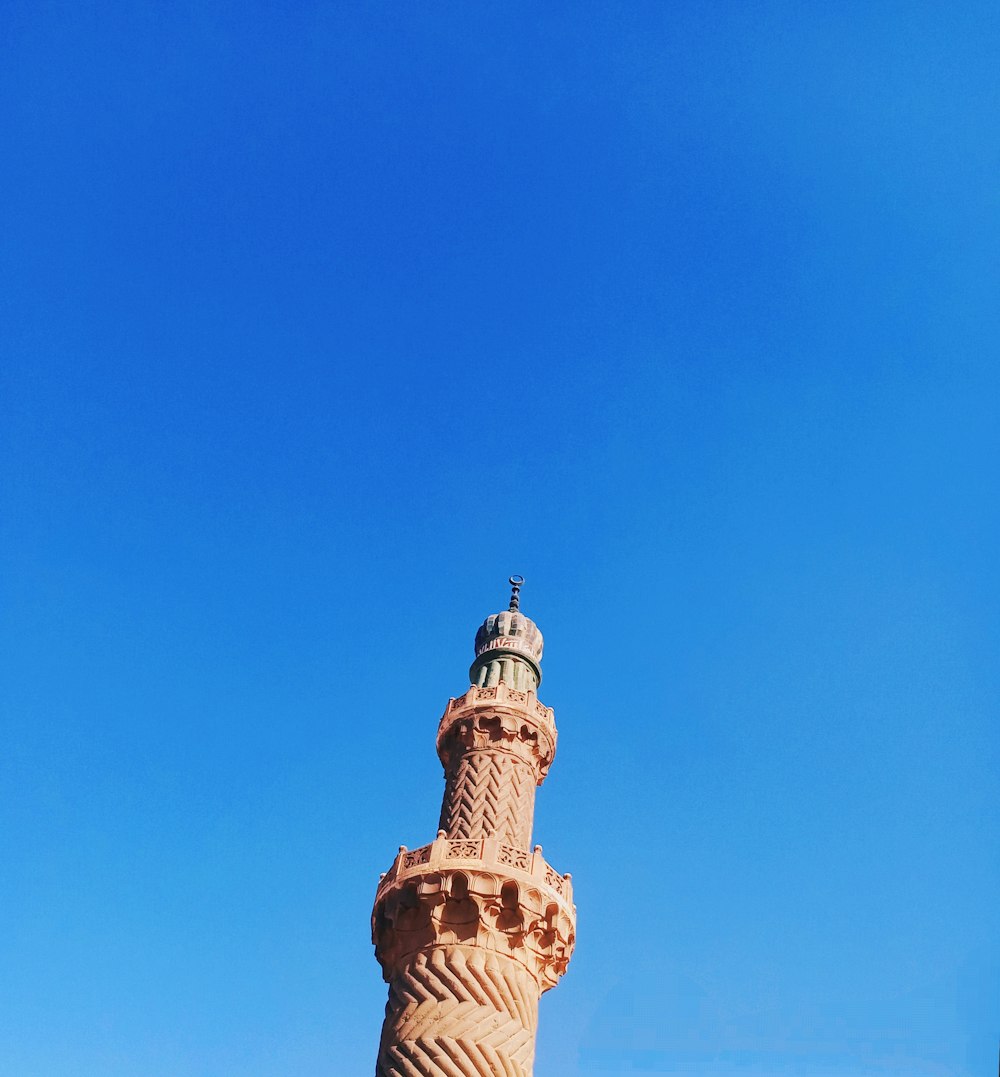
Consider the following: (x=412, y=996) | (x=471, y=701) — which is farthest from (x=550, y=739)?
(x=412, y=996)

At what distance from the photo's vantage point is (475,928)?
655 inches

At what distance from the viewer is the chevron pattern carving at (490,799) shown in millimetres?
19188

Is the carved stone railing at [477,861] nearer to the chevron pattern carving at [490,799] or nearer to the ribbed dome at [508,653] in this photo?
the chevron pattern carving at [490,799]

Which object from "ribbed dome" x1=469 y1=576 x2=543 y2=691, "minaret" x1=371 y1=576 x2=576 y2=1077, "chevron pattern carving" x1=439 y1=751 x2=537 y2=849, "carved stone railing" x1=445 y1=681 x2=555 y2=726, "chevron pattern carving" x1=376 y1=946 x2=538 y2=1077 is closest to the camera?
"chevron pattern carving" x1=376 y1=946 x2=538 y2=1077

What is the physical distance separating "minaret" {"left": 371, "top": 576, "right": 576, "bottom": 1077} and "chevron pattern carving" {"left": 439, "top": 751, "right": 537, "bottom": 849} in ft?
0.07

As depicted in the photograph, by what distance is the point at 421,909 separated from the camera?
17.0 m

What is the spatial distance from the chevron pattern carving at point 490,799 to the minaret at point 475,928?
2 cm

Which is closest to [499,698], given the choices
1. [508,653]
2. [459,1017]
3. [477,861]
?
[508,653]

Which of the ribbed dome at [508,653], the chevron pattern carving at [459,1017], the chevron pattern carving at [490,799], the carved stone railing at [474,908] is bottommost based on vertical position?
the chevron pattern carving at [459,1017]

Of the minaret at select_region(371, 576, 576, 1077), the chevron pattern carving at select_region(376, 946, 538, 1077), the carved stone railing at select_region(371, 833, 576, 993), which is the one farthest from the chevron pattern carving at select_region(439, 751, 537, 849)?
the chevron pattern carving at select_region(376, 946, 538, 1077)

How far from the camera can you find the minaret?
15.4 meters

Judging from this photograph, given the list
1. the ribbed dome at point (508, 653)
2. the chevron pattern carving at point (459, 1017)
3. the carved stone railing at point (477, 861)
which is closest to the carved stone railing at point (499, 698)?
the ribbed dome at point (508, 653)

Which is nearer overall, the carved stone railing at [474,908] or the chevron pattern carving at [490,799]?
the carved stone railing at [474,908]

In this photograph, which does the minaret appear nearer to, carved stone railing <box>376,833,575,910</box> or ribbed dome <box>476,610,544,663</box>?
carved stone railing <box>376,833,575,910</box>
